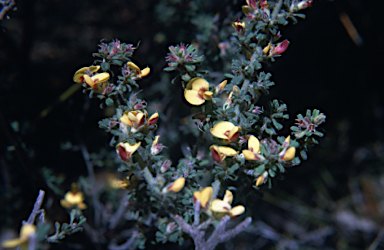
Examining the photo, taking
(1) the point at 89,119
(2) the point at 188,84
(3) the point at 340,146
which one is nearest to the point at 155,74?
(1) the point at 89,119

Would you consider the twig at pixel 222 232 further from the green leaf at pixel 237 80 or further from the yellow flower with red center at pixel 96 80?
the yellow flower with red center at pixel 96 80

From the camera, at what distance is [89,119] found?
69.6 inches

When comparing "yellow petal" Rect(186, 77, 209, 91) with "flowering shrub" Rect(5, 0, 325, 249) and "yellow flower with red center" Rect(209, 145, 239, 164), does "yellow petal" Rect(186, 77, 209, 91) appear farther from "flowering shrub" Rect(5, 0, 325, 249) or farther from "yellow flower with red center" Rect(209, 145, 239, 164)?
"yellow flower with red center" Rect(209, 145, 239, 164)

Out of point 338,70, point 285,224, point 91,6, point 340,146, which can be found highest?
point 91,6

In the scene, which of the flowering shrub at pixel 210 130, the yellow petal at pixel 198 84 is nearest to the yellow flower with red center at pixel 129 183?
the flowering shrub at pixel 210 130

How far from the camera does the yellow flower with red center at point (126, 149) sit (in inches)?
30.4

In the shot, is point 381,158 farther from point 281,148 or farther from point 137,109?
point 137,109

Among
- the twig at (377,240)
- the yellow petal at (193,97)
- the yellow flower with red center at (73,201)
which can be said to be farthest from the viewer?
the twig at (377,240)

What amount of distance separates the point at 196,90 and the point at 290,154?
14.0 inches

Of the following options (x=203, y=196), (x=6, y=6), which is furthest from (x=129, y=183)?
(x=6, y=6)

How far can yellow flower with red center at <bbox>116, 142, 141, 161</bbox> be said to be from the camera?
771mm

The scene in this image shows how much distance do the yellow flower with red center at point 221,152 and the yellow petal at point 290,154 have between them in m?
0.14

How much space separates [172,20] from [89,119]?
858mm

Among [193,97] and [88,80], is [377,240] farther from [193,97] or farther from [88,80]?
[88,80]
